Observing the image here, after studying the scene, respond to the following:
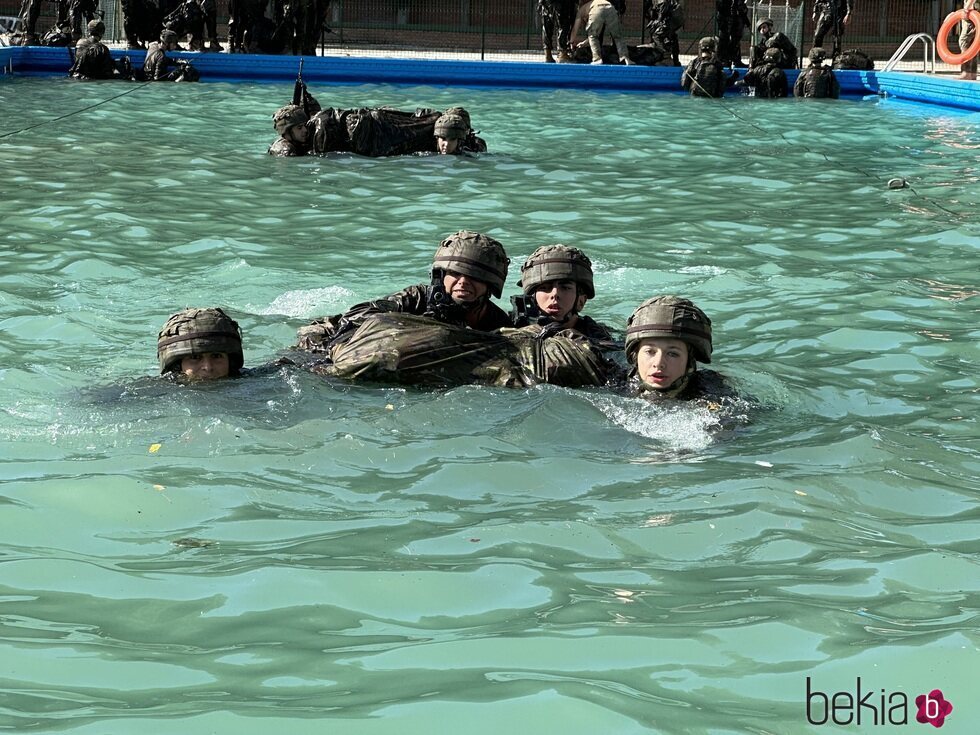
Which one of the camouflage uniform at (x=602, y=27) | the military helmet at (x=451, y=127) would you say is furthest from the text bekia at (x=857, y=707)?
the camouflage uniform at (x=602, y=27)

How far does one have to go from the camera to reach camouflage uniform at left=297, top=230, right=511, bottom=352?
23.8 ft

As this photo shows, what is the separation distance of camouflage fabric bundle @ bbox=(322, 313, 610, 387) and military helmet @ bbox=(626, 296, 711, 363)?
0.43 metres

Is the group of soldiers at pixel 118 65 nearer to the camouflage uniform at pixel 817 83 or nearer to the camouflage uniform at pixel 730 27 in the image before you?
the camouflage uniform at pixel 730 27

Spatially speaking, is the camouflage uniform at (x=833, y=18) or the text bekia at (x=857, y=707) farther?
the camouflage uniform at (x=833, y=18)

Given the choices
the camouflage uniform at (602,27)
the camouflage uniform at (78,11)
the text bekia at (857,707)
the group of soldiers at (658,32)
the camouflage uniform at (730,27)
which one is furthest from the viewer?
the camouflage uniform at (78,11)

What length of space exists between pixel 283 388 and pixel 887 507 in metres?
3.01

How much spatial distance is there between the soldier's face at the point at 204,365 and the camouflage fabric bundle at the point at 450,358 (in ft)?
1.80

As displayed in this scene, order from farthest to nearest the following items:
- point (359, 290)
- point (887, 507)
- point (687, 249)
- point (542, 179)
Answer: point (542, 179) < point (687, 249) < point (359, 290) < point (887, 507)

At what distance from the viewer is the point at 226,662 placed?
388 cm

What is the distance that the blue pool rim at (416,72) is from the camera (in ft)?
85.8

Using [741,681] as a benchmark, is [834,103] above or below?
above

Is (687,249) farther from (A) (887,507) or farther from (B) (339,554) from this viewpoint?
(B) (339,554)

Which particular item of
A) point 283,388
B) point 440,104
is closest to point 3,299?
point 283,388

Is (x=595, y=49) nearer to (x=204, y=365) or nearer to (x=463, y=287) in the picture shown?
(x=463, y=287)
